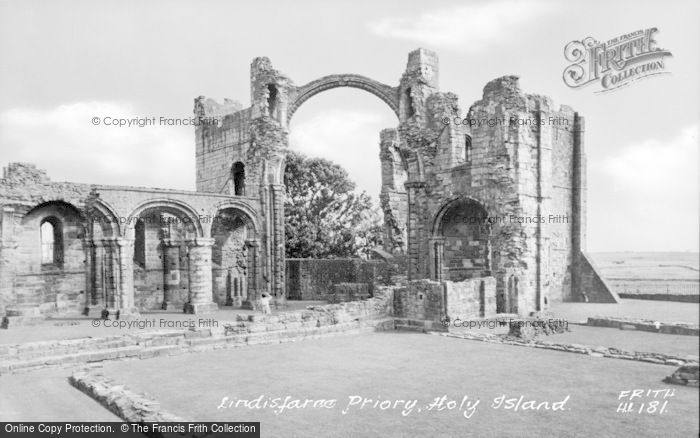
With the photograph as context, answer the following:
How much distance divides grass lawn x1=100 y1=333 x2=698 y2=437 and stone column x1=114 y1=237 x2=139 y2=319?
7.59 meters

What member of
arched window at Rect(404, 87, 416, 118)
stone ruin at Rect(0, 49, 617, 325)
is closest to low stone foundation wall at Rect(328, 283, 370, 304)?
stone ruin at Rect(0, 49, 617, 325)

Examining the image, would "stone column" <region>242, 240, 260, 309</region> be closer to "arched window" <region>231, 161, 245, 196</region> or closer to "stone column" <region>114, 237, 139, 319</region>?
"arched window" <region>231, 161, 245, 196</region>

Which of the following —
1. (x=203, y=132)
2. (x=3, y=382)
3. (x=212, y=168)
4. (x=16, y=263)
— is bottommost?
(x=3, y=382)

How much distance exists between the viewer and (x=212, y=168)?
29.0 m

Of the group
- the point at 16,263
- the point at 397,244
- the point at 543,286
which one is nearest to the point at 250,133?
the point at 397,244

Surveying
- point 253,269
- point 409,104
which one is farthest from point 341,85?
point 253,269

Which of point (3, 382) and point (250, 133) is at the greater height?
point (250, 133)

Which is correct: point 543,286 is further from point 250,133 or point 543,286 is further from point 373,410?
point 250,133

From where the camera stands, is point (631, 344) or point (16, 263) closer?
point (631, 344)

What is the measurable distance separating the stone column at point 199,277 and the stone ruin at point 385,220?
0.13 ft

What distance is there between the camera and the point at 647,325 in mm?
14617

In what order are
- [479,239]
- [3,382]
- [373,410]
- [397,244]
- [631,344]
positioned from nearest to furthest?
[373,410] → [3,382] → [631,344] → [479,239] → [397,244]

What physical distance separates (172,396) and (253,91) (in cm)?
1833

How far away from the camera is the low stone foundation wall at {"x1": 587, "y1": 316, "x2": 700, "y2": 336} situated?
13.9 meters
